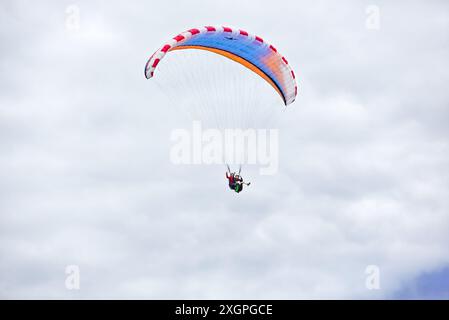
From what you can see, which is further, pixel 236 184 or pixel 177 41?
pixel 236 184

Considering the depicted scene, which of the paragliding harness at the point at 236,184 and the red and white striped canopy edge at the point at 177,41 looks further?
the paragliding harness at the point at 236,184

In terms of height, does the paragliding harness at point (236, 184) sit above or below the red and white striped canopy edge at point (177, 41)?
below

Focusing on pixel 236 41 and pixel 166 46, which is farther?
pixel 236 41

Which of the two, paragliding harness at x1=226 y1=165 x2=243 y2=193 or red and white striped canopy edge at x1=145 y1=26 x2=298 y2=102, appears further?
paragliding harness at x1=226 y1=165 x2=243 y2=193

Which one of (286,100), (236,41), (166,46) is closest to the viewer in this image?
(166,46)

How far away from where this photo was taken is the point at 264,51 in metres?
52.8

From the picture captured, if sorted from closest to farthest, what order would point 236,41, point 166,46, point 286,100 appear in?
1. point 166,46
2. point 236,41
3. point 286,100

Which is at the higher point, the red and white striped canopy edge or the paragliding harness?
the red and white striped canopy edge

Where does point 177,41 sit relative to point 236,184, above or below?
above
